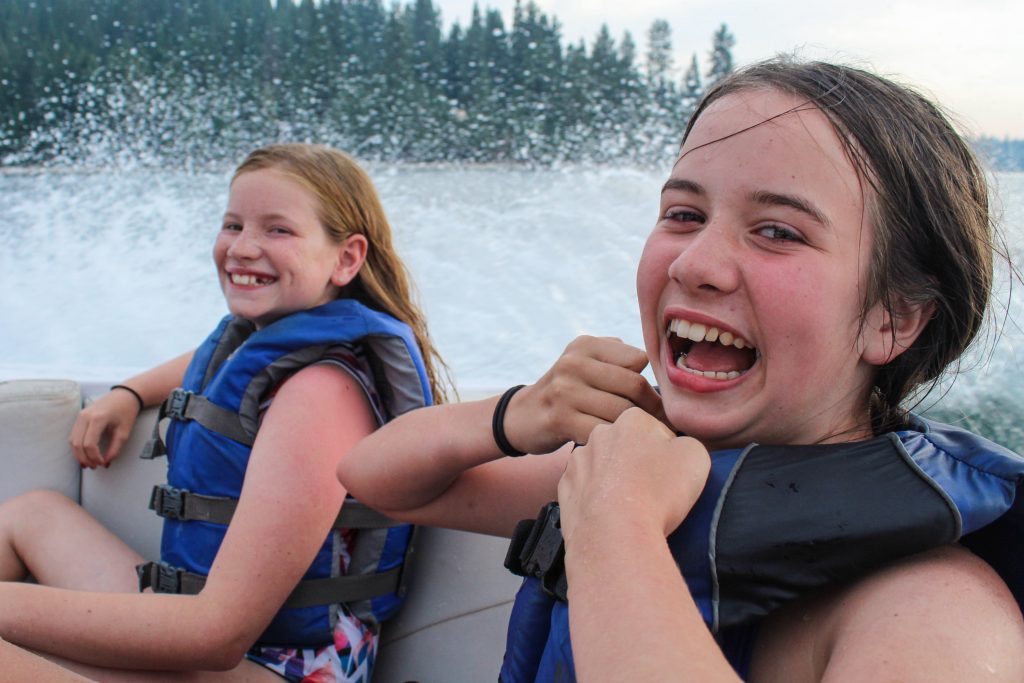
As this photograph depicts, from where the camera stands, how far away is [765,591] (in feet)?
2.67

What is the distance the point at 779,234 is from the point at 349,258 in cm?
114

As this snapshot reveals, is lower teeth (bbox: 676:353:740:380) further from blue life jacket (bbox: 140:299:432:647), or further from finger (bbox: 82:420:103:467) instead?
finger (bbox: 82:420:103:467)

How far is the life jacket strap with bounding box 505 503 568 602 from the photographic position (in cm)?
93

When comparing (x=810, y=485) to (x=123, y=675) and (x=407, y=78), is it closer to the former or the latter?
(x=123, y=675)

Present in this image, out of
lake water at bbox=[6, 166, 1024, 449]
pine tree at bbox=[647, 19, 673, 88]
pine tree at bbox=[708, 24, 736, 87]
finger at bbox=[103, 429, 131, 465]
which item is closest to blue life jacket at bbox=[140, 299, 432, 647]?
finger at bbox=[103, 429, 131, 465]

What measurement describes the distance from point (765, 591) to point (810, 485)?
0.37ft

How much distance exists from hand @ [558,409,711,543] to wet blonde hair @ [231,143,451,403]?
3.35 ft

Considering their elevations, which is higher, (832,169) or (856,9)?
(856,9)

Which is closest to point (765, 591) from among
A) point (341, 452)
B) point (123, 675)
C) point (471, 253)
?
point (341, 452)

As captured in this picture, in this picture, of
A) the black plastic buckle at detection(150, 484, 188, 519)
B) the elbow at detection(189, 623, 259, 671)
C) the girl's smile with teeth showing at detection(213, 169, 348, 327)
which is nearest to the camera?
the elbow at detection(189, 623, 259, 671)

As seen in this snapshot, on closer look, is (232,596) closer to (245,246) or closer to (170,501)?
(170,501)

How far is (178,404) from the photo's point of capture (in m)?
1.74

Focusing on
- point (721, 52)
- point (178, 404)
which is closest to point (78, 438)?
point (178, 404)

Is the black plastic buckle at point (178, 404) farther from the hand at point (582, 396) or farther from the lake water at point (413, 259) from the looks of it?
the lake water at point (413, 259)
